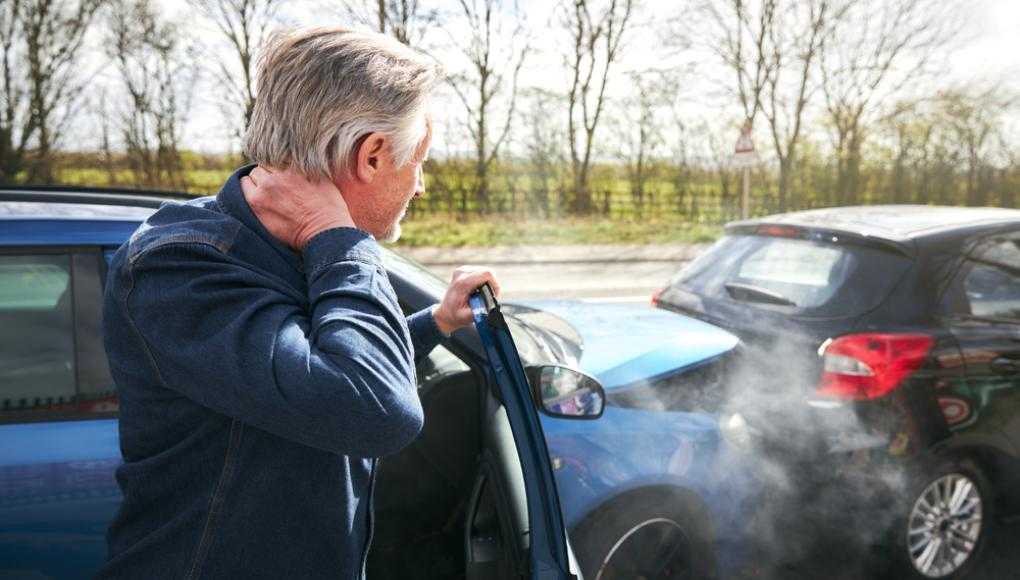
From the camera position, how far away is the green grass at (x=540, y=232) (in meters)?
17.8

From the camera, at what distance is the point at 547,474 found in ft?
4.44

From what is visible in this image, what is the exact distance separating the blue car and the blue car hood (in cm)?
1

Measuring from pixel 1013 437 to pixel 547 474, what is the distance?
9.33 ft

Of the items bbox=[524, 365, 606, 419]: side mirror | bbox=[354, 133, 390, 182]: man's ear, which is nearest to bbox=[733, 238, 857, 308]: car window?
bbox=[524, 365, 606, 419]: side mirror

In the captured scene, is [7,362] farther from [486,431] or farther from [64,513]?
[486,431]

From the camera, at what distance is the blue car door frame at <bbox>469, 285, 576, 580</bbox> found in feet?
4.16

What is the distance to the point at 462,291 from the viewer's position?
1.30 m

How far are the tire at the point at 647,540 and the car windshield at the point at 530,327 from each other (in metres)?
0.50

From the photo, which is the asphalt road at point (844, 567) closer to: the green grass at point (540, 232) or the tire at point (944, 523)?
the tire at point (944, 523)

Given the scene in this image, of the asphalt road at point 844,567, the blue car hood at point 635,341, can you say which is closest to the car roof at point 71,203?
the blue car hood at point 635,341

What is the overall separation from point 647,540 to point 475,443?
2.35ft

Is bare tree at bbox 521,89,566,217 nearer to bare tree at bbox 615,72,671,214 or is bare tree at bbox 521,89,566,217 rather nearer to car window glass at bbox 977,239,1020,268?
bare tree at bbox 615,72,671,214

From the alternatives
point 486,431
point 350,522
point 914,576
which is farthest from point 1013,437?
point 350,522

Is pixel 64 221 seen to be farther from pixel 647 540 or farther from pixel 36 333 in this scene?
pixel 647 540
